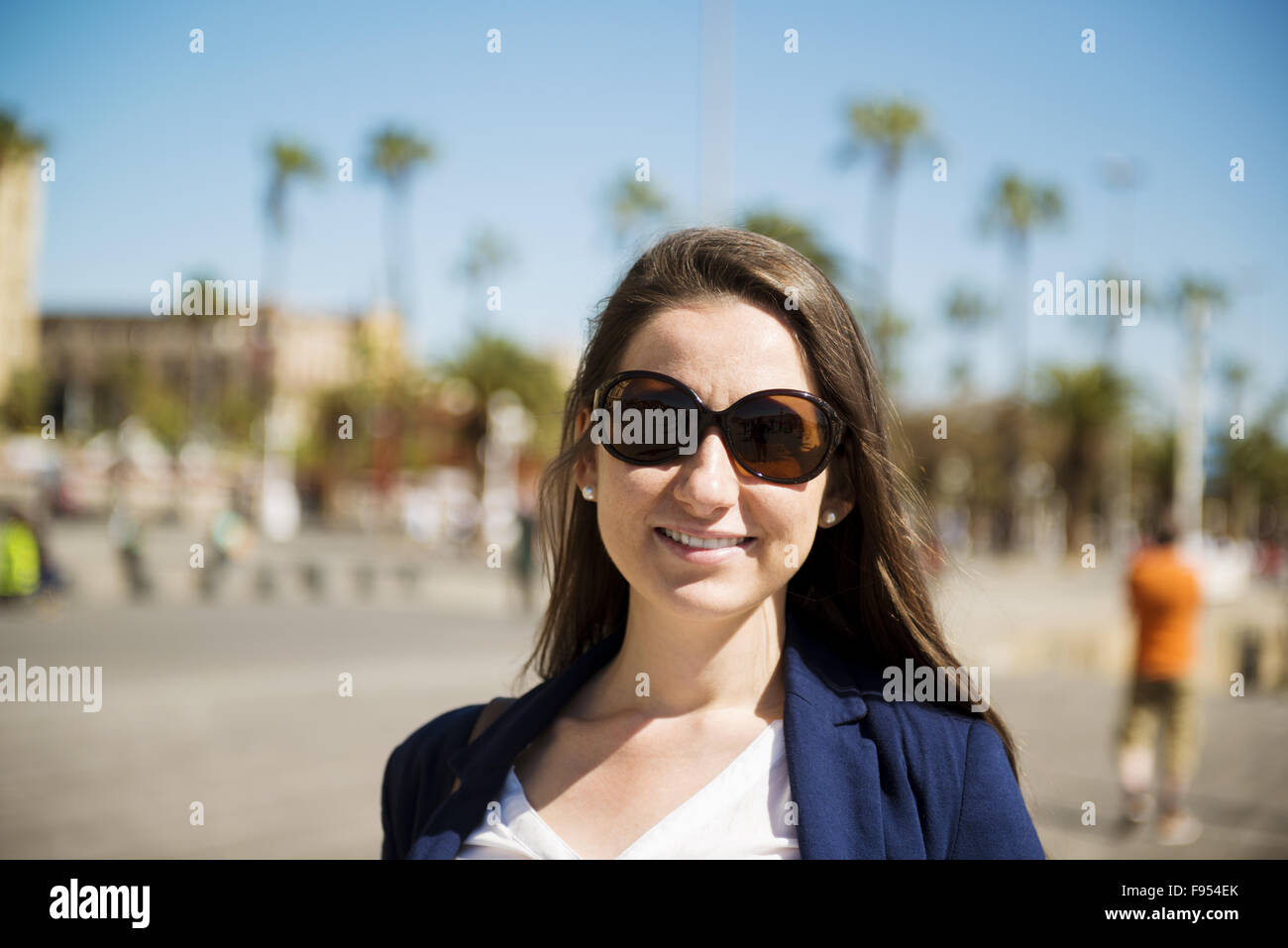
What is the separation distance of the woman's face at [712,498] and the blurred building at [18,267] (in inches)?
1904

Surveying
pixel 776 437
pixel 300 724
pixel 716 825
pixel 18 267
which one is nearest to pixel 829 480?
pixel 776 437

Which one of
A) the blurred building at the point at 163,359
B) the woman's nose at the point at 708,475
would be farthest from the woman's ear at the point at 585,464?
the blurred building at the point at 163,359

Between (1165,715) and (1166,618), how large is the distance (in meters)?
0.63

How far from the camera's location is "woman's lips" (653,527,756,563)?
1552 mm

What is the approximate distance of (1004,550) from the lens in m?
50.8

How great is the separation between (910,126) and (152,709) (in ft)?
123

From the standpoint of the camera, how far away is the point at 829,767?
1539 millimetres

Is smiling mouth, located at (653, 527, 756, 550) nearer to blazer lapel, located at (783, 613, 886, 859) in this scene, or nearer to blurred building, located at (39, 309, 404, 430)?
blazer lapel, located at (783, 613, 886, 859)

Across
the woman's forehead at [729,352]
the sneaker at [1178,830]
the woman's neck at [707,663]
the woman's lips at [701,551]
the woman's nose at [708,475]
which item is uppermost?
the woman's forehead at [729,352]

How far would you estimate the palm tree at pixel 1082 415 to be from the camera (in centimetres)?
4522

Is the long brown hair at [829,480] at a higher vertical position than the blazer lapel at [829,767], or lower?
higher

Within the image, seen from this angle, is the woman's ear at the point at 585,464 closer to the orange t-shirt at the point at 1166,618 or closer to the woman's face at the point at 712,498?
the woman's face at the point at 712,498
